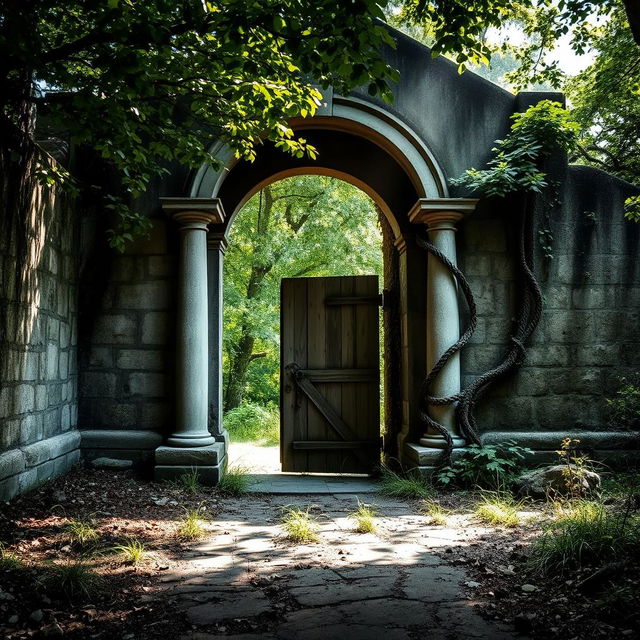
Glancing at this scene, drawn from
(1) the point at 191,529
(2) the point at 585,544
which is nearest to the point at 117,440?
(1) the point at 191,529

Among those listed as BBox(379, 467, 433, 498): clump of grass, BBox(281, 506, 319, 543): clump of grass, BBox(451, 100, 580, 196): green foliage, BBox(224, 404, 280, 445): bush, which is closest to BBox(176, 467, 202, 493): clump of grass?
BBox(281, 506, 319, 543): clump of grass

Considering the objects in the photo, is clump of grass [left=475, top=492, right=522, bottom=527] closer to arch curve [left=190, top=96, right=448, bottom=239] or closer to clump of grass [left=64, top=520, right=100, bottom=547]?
clump of grass [left=64, top=520, right=100, bottom=547]

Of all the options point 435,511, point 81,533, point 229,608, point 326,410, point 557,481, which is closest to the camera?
point 229,608

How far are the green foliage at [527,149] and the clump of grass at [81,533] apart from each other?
4051 millimetres

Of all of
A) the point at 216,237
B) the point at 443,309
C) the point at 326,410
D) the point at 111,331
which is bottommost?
the point at 326,410

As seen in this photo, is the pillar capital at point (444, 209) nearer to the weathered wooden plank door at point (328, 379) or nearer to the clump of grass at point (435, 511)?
the weathered wooden plank door at point (328, 379)

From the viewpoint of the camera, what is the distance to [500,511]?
4.03 metres

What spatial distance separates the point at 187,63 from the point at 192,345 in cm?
238

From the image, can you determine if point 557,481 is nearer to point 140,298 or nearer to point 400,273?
point 400,273

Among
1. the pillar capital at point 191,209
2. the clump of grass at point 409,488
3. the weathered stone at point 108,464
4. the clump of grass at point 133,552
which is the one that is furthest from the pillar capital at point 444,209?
the clump of grass at point 133,552

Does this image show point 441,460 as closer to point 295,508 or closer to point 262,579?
point 295,508

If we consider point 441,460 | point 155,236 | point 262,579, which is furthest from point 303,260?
point 262,579

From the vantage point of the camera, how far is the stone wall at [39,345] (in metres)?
4.04

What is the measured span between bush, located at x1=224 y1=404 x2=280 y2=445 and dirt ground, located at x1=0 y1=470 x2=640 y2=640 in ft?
22.3
